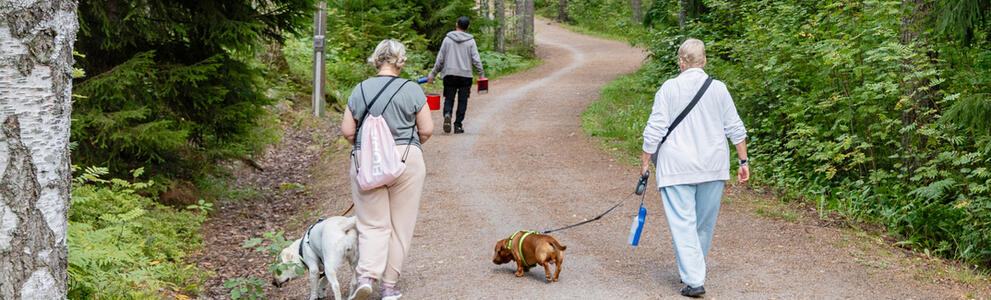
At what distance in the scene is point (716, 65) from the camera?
13664mm

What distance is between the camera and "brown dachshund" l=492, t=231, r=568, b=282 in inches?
211

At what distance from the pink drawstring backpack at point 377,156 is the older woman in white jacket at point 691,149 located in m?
1.73

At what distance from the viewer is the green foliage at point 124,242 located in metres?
5.26

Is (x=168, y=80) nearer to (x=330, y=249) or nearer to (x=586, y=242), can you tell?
(x=330, y=249)

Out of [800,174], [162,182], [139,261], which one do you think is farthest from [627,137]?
[139,261]

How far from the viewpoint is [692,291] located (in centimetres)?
532

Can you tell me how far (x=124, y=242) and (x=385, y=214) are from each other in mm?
3064

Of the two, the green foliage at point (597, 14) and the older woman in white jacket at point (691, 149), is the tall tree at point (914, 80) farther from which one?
the green foliage at point (597, 14)

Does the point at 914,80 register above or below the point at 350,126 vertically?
above

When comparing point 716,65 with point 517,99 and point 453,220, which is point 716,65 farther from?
point 453,220

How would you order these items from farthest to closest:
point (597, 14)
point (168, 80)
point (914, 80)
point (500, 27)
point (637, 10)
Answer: point (597, 14) < point (637, 10) < point (500, 27) < point (168, 80) < point (914, 80)

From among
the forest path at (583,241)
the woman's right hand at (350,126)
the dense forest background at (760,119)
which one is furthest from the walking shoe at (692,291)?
the dense forest background at (760,119)

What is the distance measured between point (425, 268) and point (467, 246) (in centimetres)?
76

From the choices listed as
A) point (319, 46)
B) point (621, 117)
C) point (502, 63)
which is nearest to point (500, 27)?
point (502, 63)
